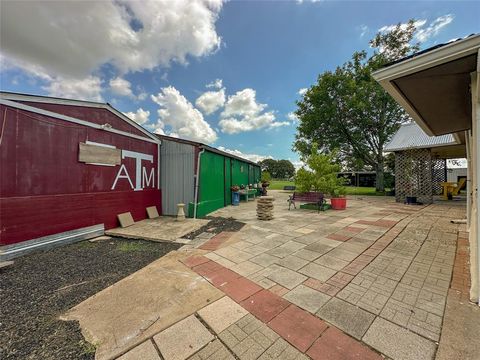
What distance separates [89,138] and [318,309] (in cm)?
656

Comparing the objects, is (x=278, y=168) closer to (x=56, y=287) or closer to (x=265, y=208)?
(x=265, y=208)

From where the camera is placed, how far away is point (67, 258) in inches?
155

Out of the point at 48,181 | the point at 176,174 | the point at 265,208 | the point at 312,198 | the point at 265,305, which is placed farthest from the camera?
the point at 312,198

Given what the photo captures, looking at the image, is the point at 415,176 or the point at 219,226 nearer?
the point at 219,226

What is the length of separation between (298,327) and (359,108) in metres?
17.5

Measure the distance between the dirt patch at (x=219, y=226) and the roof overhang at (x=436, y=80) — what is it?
4.79 meters

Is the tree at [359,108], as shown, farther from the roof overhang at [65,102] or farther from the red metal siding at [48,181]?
the red metal siding at [48,181]

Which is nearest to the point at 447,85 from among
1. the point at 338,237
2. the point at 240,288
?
the point at 338,237

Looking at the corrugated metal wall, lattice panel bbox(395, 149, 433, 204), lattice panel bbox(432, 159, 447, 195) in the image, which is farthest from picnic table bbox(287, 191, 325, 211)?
lattice panel bbox(432, 159, 447, 195)

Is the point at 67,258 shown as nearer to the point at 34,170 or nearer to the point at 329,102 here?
the point at 34,170

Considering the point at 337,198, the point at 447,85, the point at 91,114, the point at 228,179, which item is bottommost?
the point at 337,198

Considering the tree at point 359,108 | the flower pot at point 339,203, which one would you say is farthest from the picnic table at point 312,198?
the tree at point 359,108

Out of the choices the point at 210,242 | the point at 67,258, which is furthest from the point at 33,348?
the point at 210,242

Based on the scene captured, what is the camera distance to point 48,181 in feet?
14.9
